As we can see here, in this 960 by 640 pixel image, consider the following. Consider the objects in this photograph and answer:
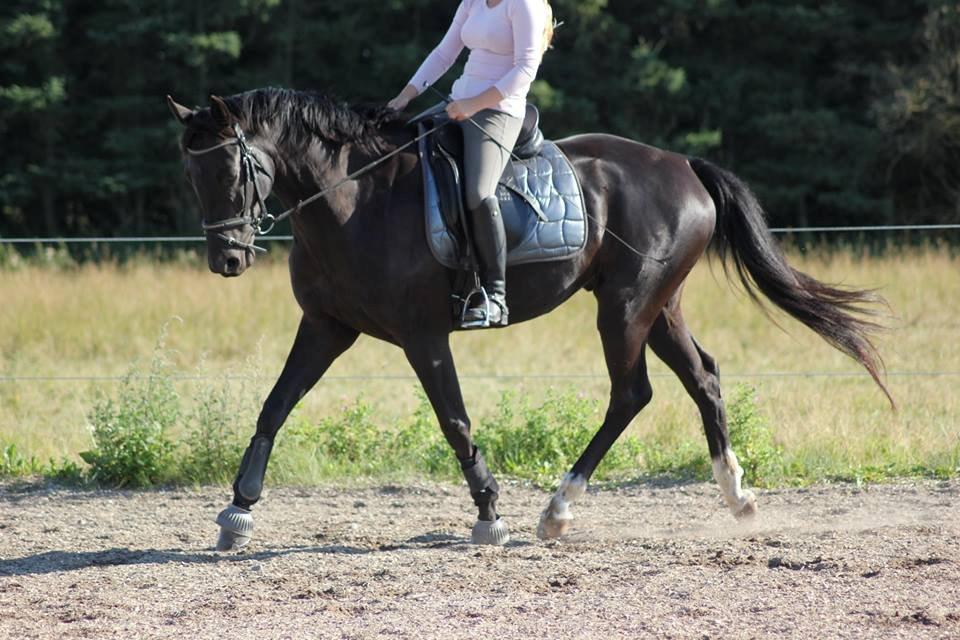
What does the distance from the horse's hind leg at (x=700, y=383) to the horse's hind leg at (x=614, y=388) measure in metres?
0.18

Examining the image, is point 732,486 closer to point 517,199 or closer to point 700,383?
point 700,383

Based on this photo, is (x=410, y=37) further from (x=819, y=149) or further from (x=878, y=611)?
(x=878, y=611)

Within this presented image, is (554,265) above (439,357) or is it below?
above

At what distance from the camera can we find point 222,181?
17.8 feet

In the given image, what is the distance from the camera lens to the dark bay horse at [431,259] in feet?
18.3

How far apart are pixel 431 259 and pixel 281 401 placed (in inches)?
40.9

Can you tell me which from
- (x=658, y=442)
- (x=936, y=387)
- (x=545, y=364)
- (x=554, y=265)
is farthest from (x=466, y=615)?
(x=545, y=364)

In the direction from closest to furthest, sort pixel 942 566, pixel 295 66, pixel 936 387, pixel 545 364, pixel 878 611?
1. pixel 878 611
2. pixel 942 566
3. pixel 936 387
4. pixel 545 364
5. pixel 295 66

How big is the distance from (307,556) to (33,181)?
21.0 meters

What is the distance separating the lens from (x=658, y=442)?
848 cm

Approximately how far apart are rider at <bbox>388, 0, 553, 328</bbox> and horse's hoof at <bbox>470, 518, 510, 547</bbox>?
1.01 metres

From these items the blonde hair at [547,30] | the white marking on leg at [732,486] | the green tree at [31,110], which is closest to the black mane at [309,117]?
the blonde hair at [547,30]

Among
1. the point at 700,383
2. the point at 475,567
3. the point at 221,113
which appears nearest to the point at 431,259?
the point at 221,113

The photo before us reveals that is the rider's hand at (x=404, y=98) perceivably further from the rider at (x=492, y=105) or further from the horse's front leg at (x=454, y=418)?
the horse's front leg at (x=454, y=418)
